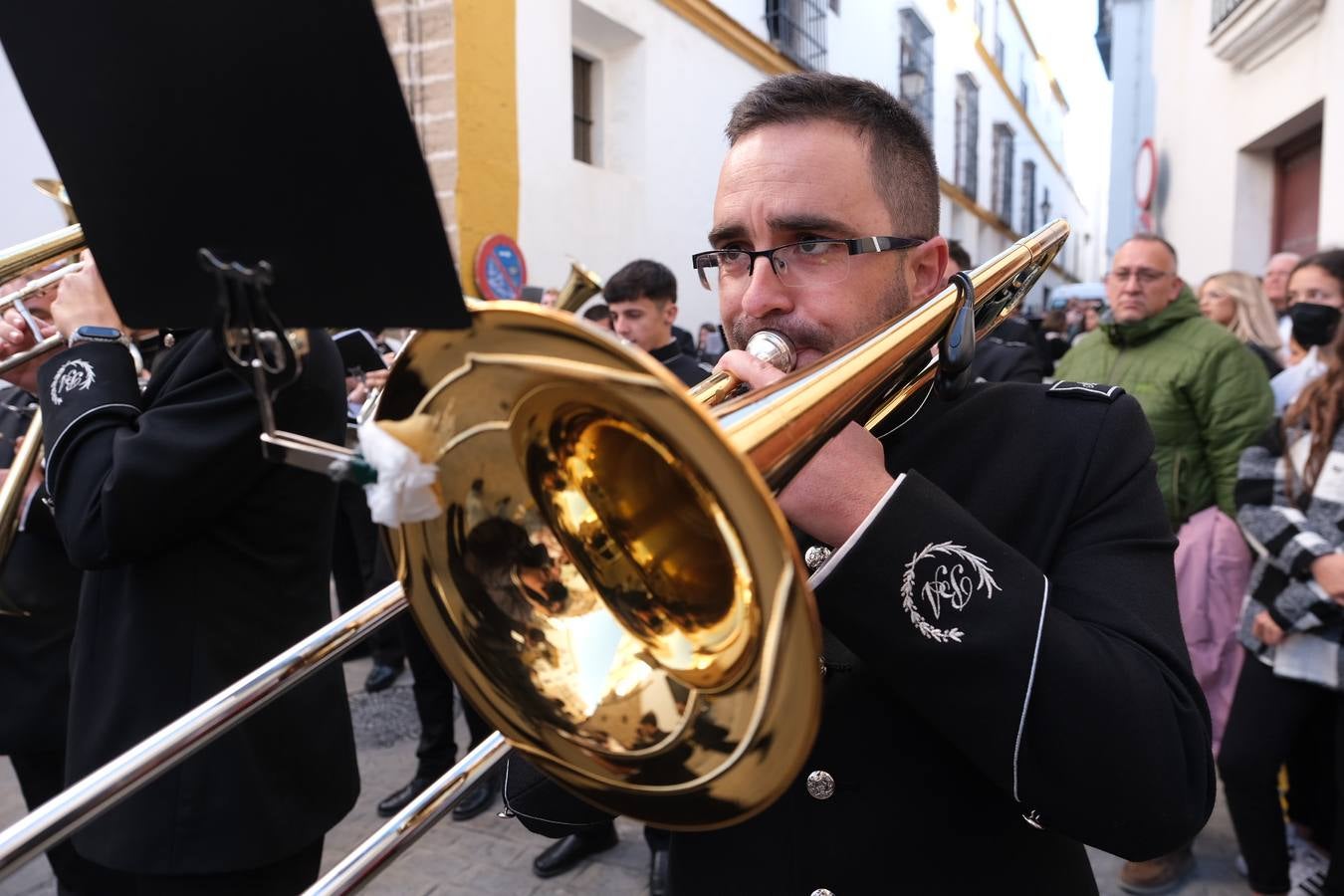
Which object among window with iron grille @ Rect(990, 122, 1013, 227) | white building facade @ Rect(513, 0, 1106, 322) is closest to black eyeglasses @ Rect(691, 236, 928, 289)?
white building facade @ Rect(513, 0, 1106, 322)

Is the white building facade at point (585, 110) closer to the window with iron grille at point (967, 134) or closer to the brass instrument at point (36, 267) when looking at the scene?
the brass instrument at point (36, 267)

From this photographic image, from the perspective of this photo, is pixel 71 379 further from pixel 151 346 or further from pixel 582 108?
pixel 582 108

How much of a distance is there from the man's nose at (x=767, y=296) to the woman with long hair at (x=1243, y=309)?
12.0 feet

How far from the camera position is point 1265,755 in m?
2.50

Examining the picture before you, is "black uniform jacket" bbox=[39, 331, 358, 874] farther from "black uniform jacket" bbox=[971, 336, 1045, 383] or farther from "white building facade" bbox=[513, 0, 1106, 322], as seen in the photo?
"white building facade" bbox=[513, 0, 1106, 322]

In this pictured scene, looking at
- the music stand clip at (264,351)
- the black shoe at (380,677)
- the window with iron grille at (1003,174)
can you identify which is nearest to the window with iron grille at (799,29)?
the black shoe at (380,677)

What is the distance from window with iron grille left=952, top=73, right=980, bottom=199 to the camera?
19.6m

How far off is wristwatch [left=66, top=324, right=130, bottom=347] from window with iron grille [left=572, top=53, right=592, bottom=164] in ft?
22.8

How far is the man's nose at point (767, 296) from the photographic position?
1.21 meters

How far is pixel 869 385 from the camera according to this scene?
3.15ft

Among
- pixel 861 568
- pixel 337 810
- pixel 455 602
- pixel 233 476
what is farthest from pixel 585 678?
pixel 337 810

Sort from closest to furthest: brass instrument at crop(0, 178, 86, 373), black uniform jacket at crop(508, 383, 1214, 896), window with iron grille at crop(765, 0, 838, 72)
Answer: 1. black uniform jacket at crop(508, 383, 1214, 896)
2. brass instrument at crop(0, 178, 86, 373)
3. window with iron grille at crop(765, 0, 838, 72)

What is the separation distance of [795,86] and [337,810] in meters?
1.66

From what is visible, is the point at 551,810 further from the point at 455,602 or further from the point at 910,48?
the point at 910,48
